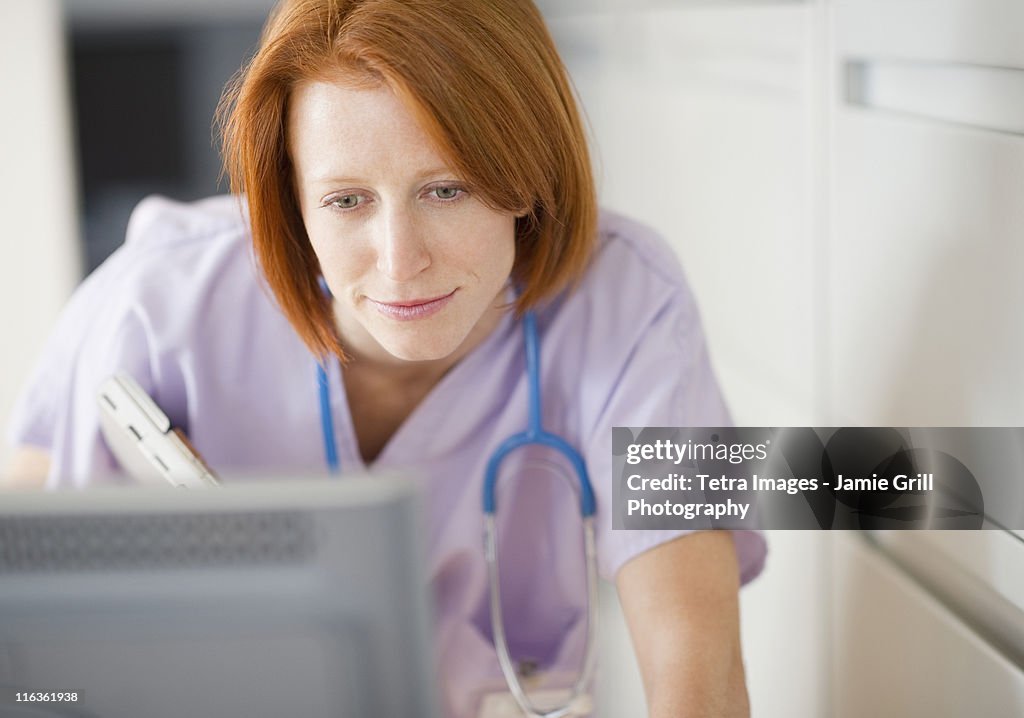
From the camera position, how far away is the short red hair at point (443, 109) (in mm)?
734

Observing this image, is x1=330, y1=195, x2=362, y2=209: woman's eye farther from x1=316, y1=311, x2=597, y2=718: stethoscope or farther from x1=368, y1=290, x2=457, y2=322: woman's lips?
x1=316, y1=311, x2=597, y2=718: stethoscope

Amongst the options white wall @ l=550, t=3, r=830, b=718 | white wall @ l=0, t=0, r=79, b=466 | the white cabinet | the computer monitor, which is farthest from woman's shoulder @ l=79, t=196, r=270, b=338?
white wall @ l=0, t=0, r=79, b=466

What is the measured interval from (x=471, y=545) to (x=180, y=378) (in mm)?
294

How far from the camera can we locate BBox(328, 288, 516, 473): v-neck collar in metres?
0.96

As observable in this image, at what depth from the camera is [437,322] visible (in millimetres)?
823

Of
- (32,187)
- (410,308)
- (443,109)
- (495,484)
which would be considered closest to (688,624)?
(495,484)

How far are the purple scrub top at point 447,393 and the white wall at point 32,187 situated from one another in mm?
1227

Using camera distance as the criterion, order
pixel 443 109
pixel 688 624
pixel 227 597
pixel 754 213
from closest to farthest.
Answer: pixel 227 597 → pixel 443 109 → pixel 688 624 → pixel 754 213

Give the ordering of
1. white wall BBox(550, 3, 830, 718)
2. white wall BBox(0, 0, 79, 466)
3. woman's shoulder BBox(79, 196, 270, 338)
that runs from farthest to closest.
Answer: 1. white wall BBox(0, 0, 79, 466)
2. white wall BBox(550, 3, 830, 718)
3. woman's shoulder BBox(79, 196, 270, 338)

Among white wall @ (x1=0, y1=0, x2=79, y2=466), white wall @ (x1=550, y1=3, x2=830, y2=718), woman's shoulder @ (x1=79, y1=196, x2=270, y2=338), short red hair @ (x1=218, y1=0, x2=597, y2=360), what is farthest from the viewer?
white wall @ (x1=0, y1=0, x2=79, y2=466)

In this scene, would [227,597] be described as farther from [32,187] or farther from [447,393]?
[32,187]

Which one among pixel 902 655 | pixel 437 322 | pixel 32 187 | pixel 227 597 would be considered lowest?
pixel 902 655

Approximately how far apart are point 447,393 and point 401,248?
0.24 m

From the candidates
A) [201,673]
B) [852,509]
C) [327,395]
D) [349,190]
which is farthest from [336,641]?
[852,509]
